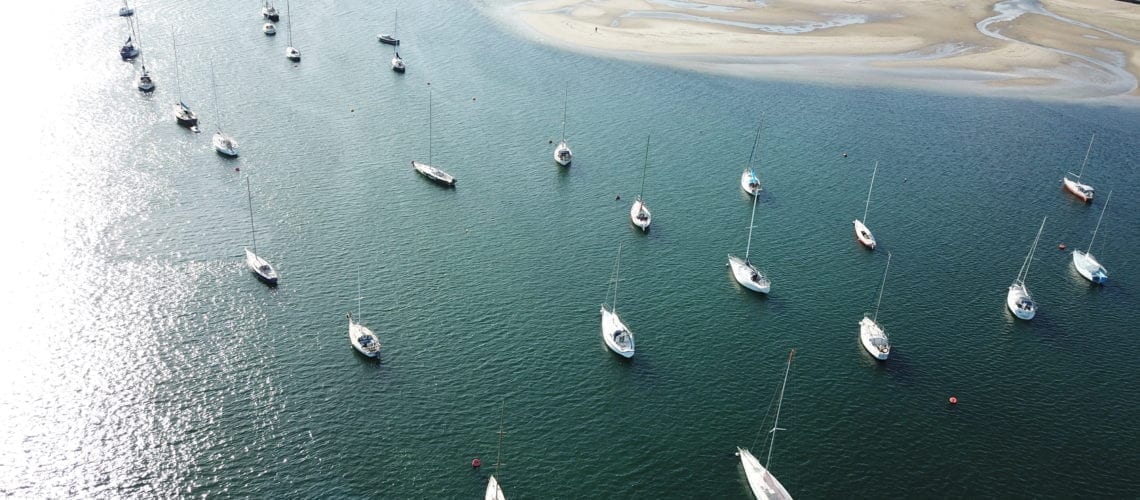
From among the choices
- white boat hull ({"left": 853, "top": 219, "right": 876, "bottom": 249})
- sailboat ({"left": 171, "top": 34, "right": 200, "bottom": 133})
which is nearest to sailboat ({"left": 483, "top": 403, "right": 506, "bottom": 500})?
white boat hull ({"left": 853, "top": 219, "right": 876, "bottom": 249})

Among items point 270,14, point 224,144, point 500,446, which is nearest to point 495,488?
point 500,446

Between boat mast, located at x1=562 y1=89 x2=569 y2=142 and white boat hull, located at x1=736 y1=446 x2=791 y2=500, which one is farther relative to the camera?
boat mast, located at x1=562 y1=89 x2=569 y2=142

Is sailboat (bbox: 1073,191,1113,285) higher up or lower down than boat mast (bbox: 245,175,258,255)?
higher up

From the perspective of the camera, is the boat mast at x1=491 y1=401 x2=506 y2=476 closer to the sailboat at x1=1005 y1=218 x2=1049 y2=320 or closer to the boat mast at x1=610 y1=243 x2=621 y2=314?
the boat mast at x1=610 y1=243 x2=621 y2=314

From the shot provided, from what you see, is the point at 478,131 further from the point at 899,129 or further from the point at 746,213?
the point at 899,129

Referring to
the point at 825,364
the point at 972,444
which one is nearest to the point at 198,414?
the point at 825,364

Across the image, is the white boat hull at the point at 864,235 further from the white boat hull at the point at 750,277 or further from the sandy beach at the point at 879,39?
the sandy beach at the point at 879,39

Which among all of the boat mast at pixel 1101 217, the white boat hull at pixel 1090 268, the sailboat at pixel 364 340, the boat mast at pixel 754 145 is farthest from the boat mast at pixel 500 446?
the boat mast at pixel 1101 217

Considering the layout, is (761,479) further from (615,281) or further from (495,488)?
(615,281)
